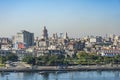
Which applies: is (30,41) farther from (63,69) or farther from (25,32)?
(63,69)

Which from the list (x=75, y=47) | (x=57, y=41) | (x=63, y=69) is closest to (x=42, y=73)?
(x=63, y=69)

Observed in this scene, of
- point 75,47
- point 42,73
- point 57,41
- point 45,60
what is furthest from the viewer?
point 57,41

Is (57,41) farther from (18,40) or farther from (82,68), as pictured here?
(82,68)

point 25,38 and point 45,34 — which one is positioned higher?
point 45,34

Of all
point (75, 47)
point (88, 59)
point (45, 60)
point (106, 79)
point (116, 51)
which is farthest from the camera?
point (75, 47)

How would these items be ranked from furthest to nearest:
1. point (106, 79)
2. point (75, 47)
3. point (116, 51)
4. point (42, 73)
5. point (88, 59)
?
point (75, 47) → point (116, 51) → point (88, 59) → point (42, 73) → point (106, 79)

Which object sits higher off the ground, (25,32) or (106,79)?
(25,32)

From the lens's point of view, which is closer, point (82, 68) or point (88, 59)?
point (82, 68)

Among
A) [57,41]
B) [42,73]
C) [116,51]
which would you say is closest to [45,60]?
[42,73]

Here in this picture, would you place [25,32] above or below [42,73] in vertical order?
above
